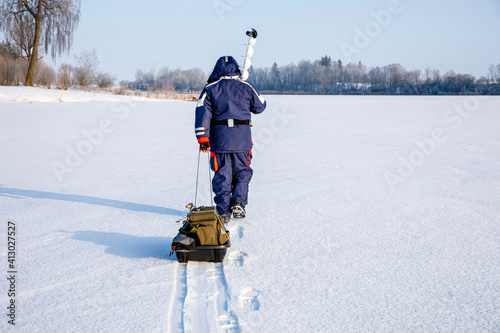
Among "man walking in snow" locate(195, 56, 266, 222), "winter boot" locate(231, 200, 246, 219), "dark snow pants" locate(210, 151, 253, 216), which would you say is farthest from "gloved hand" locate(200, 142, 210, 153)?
"winter boot" locate(231, 200, 246, 219)

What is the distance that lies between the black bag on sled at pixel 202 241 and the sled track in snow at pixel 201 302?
0.22ft

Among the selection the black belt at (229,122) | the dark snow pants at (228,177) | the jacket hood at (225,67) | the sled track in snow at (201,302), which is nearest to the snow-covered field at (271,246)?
the sled track in snow at (201,302)

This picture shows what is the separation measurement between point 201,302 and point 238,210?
1.63m

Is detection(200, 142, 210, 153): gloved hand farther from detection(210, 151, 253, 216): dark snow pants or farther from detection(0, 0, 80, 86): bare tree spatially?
detection(0, 0, 80, 86): bare tree

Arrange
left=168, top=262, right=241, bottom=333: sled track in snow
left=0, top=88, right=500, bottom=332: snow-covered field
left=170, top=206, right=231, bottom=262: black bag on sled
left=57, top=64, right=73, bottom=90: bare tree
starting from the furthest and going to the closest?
left=57, top=64, right=73, bottom=90: bare tree → left=170, top=206, right=231, bottom=262: black bag on sled → left=0, top=88, right=500, bottom=332: snow-covered field → left=168, top=262, right=241, bottom=333: sled track in snow

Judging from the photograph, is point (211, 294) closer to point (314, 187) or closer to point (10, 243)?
point (10, 243)

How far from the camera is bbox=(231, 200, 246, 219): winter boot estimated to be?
3.81 metres

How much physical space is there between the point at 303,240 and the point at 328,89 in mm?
75318

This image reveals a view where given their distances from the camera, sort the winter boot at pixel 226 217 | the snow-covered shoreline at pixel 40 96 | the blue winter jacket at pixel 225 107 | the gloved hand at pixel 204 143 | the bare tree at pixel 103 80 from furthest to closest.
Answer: the bare tree at pixel 103 80 < the snow-covered shoreline at pixel 40 96 < the winter boot at pixel 226 217 < the blue winter jacket at pixel 225 107 < the gloved hand at pixel 204 143

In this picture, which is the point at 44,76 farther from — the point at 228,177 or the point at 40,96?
the point at 228,177

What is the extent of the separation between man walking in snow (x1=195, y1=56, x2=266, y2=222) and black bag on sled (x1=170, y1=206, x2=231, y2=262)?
3.11ft

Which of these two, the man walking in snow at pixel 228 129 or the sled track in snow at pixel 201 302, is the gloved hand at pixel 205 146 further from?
the sled track in snow at pixel 201 302

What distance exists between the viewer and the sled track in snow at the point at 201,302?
1.99m

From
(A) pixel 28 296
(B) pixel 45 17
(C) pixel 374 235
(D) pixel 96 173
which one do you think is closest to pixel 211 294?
(A) pixel 28 296
